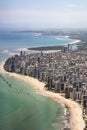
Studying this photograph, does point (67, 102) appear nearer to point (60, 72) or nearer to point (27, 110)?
point (27, 110)

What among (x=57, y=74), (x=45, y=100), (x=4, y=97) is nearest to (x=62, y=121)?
(x=45, y=100)

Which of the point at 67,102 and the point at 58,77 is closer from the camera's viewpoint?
the point at 67,102

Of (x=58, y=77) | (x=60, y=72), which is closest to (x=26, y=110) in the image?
(x=58, y=77)

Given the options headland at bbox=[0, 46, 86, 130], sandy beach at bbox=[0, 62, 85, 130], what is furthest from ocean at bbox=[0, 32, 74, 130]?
headland at bbox=[0, 46, 86, 130]

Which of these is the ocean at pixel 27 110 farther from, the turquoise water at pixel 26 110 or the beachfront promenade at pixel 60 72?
the beachfront promenade at pixel 60 72

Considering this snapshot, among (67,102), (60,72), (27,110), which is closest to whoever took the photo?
(27,110)

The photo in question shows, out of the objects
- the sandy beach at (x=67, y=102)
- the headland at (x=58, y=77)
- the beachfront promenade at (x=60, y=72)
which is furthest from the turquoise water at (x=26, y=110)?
the beachfront promenade at (x=60, y=72)

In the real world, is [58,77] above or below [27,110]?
above

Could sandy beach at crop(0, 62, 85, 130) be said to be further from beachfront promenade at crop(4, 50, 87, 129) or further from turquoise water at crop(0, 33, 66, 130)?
turquoise water at crop(0, 33, 66, 130)

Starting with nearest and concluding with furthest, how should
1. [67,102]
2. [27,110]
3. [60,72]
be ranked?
[27,110] < [67,102] < [60,72]
